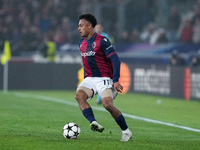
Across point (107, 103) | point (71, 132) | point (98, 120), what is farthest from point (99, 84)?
point (98, 120)

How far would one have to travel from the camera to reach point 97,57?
30.5 feet

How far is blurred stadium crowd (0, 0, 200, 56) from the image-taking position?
27469mm

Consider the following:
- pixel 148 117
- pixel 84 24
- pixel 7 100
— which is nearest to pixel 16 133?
pixel 84 24

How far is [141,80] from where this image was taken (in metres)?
21.9

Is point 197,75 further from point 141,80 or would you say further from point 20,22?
point 20,22

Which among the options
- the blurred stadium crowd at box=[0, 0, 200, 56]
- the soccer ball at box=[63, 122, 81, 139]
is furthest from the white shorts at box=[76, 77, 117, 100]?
the blurred stadium crowd at box=[0, 0, 200, 56]

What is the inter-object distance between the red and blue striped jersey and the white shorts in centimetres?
7

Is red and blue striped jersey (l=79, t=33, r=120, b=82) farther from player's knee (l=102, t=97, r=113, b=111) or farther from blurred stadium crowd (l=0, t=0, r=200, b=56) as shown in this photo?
blurred stadium crowd (l=0, t=0, r=200, b=56)

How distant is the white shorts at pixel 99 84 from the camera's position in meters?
9.14

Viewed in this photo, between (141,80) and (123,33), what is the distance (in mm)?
7207

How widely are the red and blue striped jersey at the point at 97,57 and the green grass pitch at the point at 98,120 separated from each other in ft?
3.26

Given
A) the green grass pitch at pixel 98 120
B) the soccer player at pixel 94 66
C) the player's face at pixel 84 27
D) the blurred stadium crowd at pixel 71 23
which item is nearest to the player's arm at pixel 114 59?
the soccer player at pixel 94 66

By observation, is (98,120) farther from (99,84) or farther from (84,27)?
(84,27)

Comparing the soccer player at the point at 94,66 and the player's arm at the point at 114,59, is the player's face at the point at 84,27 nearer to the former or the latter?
the soccer player at the point at 94,66
